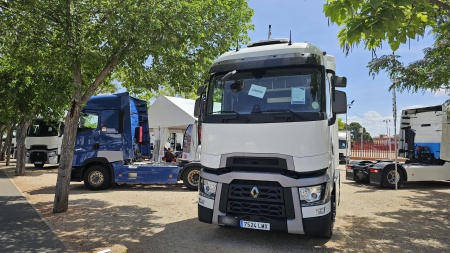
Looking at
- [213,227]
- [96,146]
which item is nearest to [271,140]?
[213,227]

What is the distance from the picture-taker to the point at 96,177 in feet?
38.7

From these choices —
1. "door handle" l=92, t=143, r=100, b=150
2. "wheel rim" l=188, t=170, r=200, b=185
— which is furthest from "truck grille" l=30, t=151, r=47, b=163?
"wheel rim" l=188, t=170, r=200, b=185

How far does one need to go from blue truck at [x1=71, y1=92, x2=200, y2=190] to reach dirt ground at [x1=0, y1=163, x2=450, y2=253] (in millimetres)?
884

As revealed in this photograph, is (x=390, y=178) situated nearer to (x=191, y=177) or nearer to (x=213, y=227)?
(x=191, y=177)

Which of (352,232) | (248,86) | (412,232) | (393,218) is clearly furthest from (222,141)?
(393,218)

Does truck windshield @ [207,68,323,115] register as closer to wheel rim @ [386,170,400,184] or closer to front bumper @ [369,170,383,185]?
front bumper @ [369,170,383,185]

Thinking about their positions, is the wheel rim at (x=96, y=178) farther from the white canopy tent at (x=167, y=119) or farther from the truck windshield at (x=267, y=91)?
the truck windshield at (x=267, y=91)

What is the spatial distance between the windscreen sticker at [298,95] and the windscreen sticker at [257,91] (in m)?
0.45

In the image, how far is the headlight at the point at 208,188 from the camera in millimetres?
5199

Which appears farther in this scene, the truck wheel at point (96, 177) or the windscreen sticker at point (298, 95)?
the truck wheel at point (96, 177)

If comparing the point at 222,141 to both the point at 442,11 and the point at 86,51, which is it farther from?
the point at 442,11

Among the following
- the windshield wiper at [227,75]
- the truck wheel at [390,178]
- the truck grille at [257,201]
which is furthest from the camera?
the truck wheel at [390,178]

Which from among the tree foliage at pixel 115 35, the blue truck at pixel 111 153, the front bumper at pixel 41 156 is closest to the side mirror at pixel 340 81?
the tree foliage at pixel 115 35

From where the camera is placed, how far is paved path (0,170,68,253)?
5277 millimetres
